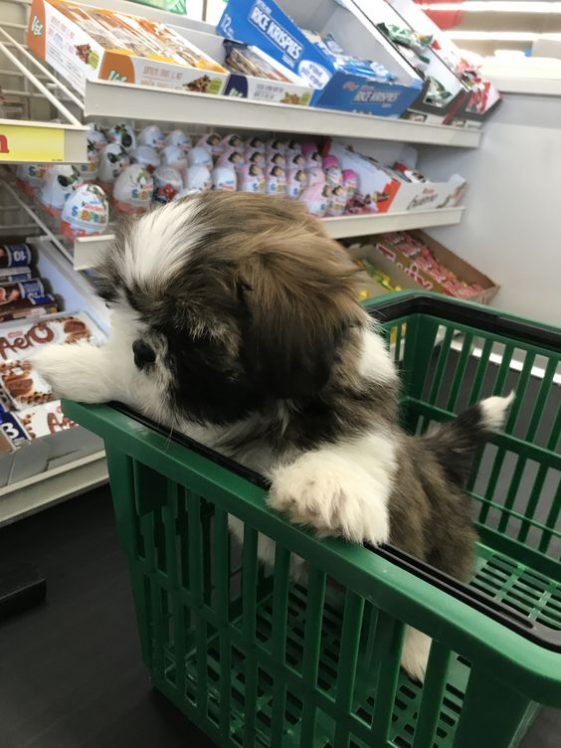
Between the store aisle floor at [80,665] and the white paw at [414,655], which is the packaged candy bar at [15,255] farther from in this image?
the white paw at [414,655]

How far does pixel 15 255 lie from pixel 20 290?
0.36 ft

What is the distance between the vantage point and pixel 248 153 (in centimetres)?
203

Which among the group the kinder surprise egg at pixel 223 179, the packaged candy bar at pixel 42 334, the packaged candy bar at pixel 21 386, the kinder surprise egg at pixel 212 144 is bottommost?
the packaged candy bar at pixel 21 386

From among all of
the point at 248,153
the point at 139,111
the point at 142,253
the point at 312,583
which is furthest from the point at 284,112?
the point at 312,583

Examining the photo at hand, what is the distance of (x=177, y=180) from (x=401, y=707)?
1431mm

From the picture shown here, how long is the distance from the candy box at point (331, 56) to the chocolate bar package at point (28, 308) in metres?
1.01

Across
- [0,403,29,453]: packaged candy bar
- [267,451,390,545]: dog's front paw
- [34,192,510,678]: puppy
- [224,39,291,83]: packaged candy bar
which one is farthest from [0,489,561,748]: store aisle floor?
[224,39,291,83]: packaged candy bar

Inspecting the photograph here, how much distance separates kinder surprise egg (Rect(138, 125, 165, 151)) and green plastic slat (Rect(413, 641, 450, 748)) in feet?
5.40

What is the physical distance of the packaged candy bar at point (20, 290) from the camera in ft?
5.32

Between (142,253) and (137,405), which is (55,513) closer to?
(137,405)

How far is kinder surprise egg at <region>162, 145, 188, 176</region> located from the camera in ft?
5.80

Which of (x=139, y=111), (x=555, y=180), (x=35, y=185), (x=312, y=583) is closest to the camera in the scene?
(x=312, y=583)

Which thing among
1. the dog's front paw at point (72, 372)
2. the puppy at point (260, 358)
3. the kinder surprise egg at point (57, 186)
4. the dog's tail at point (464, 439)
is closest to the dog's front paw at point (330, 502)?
the puppy at point (260, 358)

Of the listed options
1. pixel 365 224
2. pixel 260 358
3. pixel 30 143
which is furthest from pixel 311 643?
pixel 365 224
